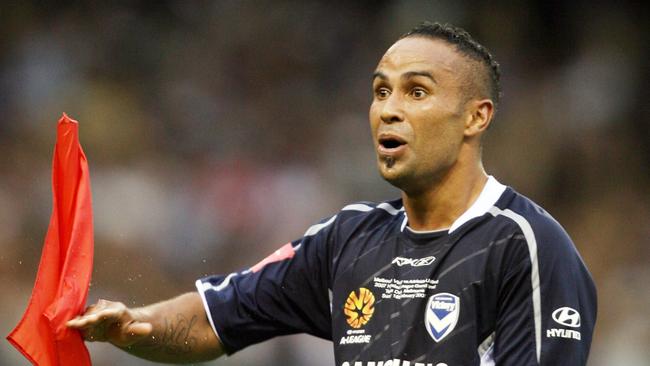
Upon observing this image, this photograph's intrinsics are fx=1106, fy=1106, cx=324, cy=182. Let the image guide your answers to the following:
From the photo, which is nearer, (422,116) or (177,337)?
(422,116)

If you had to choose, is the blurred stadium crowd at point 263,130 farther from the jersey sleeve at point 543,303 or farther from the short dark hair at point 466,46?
the jersey sleeve at point 543,303

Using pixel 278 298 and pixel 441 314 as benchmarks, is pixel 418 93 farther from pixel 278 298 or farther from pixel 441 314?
pixel 278 298

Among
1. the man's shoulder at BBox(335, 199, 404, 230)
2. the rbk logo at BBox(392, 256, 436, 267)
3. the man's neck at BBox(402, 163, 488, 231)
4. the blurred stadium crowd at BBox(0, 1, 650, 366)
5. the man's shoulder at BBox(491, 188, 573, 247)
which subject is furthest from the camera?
the blurred stadium crowd at BBox(0, 1, 650, 366)

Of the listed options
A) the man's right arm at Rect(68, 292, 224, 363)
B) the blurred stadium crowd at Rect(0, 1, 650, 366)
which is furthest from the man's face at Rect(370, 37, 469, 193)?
the blurred stadium crowd at Rect(0, 1, 650, 366)

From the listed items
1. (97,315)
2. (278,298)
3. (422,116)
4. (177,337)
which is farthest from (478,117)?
(97,315)

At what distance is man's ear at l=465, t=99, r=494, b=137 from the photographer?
421 cm

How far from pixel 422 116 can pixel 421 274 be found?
585 mm

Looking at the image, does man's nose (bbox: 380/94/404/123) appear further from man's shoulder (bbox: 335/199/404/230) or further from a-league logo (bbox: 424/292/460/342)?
a-league logo (bbox: 424/292/460/342)

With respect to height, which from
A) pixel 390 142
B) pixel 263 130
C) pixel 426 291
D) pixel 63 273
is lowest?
pixel 426 291

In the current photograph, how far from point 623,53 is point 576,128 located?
0.84 m

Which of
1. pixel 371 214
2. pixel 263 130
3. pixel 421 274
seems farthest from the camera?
pixel 263 130

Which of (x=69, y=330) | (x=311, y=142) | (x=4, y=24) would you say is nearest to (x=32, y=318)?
(x=69, y=330)

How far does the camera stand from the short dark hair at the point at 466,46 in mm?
4203

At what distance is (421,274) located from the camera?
4.03m
